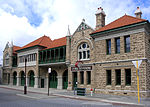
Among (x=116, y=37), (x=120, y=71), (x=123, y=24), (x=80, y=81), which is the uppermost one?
(x=123, y=24)

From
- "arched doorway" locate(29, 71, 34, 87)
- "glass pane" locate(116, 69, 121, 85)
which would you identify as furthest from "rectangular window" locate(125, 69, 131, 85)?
"arched doorway" locate(29, 71, 34, 87)

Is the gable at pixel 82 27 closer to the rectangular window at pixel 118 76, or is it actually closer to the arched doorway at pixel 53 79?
the rectangular window at pixel 118 76

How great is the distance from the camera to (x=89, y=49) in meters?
24.3

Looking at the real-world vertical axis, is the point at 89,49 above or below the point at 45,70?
above

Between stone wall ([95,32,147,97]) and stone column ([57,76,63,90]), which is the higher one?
stone wall ([95,32,147,97])

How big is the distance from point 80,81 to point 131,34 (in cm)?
988

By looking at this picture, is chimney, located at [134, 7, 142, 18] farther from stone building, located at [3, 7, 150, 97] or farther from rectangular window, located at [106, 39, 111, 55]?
rectangular window, located at [106, 39, 111, 55]

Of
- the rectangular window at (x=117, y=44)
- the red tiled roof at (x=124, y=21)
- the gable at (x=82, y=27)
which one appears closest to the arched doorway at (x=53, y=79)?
the gable at (x=82, y=27)

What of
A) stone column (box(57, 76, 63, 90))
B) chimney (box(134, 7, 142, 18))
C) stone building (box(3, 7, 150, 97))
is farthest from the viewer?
stone column (box(57, 76, 63, 90))

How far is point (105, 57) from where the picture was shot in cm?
2184

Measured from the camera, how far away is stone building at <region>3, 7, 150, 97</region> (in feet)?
62.3

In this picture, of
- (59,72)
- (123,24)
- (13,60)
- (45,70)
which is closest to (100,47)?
(123,24)

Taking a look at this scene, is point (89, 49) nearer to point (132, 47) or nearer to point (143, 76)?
point (132, 47)

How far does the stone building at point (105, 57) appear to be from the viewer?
18984mm
